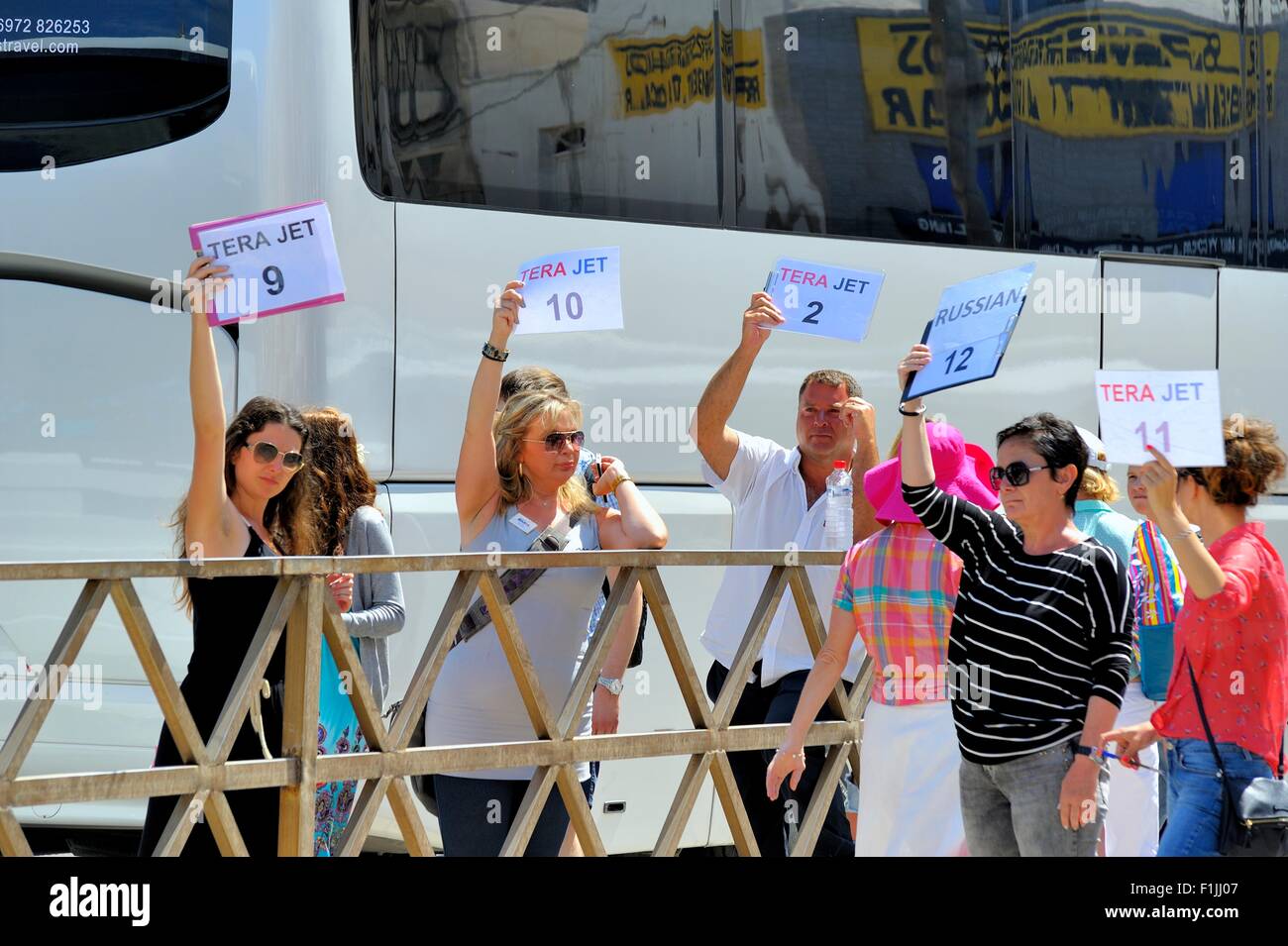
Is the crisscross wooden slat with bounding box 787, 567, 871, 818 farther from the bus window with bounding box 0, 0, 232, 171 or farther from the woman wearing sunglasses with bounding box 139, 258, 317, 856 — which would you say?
the bus window with bounding box 0, 0, 232, 171

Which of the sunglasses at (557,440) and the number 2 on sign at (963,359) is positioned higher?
the number 2 on sign at (963,359)

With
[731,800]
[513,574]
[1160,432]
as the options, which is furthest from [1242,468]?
[513,574]

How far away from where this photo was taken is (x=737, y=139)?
22.2 feet

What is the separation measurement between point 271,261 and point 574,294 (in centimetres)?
110

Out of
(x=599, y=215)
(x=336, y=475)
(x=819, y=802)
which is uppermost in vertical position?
(x=599, y=215)

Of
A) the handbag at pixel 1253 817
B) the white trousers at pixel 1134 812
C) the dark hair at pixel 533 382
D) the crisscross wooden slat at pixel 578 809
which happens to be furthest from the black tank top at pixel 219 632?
the white trousers at pixel 1134 812

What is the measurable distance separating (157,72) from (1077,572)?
11.7 feet

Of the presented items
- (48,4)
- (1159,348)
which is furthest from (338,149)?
(1159,348)

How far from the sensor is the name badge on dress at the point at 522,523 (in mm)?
5125

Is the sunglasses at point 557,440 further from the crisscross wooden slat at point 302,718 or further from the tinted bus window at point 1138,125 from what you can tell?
the tinted bus window at point 1138,125

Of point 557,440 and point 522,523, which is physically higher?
point 557,440

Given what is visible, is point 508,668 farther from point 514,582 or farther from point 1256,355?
point 1256,355

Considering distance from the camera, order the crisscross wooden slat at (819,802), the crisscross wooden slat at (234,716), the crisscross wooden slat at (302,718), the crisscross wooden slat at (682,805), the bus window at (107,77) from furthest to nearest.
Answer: the bus window at (107,77) < the crisscross wooden slat at (819,802) < the crisscross wooden slat at (682,805) < the crisscross wooden slat at (302,718) < the crisscross wooden slat at (234,716)

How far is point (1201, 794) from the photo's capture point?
14.8 feet
